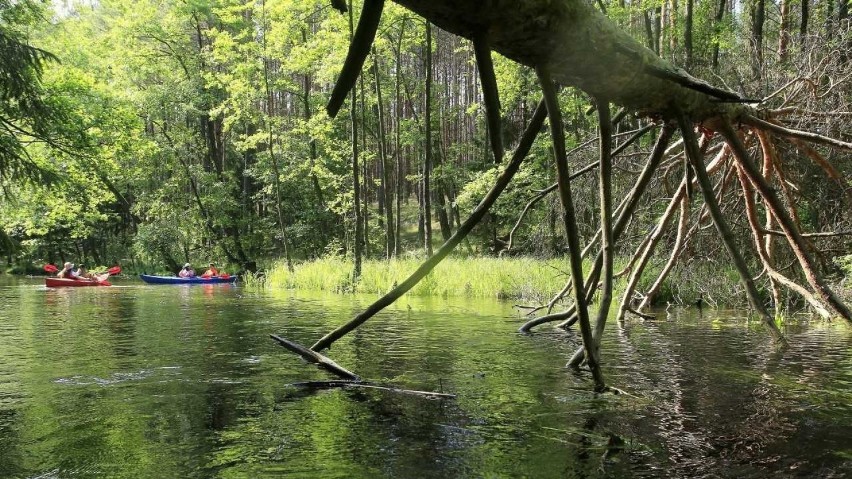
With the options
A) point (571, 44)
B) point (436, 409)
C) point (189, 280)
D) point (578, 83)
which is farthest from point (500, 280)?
point (189, 280)

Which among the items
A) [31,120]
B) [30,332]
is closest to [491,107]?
[30,332]

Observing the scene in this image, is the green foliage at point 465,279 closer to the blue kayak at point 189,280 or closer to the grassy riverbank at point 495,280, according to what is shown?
the grassy riverbank at point 495,280

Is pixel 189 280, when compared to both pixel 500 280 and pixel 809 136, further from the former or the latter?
pixel 809 136

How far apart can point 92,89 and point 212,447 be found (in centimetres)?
1682

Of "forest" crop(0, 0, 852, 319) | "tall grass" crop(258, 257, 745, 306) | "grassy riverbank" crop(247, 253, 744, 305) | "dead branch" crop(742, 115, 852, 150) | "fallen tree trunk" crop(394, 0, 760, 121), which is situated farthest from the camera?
"grassy riverbank" crop(247, 253, 744, 305)

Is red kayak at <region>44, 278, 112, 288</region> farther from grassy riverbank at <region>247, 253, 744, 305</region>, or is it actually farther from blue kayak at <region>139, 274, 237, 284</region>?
grassy riverbank at <region>247, 253, 744, 305</region>

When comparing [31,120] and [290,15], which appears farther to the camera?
[290,15]

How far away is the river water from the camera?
2881mm

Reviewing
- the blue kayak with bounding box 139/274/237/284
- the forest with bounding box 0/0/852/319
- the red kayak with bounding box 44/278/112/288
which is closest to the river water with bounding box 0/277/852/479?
the forest with bounding box 0/0/852/319

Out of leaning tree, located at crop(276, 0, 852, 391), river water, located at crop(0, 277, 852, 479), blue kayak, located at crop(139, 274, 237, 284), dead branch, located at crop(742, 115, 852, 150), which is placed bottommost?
river water, located at crop(0, 277, 852, 479)

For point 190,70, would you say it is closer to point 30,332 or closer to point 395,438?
point 30,332

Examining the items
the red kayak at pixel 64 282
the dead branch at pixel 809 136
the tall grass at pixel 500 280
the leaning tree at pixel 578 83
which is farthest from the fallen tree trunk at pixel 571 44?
the red kayak at pixel 64 282

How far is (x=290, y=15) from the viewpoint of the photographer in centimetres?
2033

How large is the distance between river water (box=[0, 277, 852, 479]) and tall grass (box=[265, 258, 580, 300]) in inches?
217
